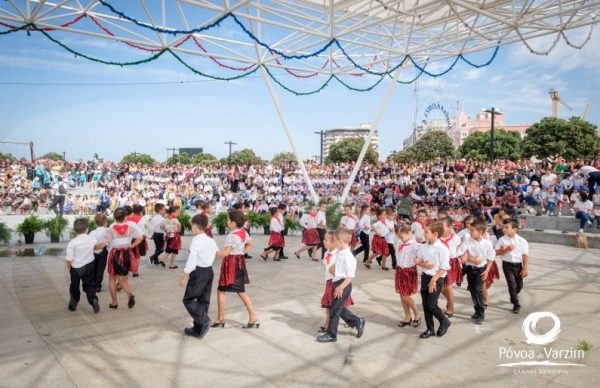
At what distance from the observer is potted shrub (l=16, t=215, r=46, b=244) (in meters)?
12.1

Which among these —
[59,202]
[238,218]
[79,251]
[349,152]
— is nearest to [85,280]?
[79,251]

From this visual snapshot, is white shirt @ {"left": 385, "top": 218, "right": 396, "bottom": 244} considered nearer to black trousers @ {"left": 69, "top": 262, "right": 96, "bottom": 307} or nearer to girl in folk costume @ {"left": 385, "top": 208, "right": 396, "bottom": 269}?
girl in folk costume @ {"left": 385, "top": 208, "right": 396, "bottom": 269}

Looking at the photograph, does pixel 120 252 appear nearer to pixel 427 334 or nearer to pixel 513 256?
pixel 427 334

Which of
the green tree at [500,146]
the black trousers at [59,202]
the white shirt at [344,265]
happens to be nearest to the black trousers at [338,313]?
the white shirt at [344,265]

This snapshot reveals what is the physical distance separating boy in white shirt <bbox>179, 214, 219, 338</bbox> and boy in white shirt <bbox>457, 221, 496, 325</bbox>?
11.3 ft

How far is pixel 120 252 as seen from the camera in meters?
6.07

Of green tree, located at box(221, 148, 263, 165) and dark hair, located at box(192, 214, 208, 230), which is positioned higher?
green tree, located at box(221, 148, 263, 165)

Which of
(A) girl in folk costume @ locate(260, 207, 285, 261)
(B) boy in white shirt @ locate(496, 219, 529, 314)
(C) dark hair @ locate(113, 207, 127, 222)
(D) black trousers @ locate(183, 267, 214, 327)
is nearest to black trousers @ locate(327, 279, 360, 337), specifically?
(D) black trousers @ locate(183, 267, 214, 327)

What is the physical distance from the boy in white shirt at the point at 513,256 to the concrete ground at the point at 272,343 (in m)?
0.39

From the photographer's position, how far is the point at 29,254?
34.4 ft

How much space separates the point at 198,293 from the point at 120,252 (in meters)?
1.86

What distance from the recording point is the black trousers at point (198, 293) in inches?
192

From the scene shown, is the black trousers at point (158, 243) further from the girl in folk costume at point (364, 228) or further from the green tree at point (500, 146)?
the green tree at point (500, 146)

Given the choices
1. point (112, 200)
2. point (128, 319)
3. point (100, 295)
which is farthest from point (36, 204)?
point (128, 319)
